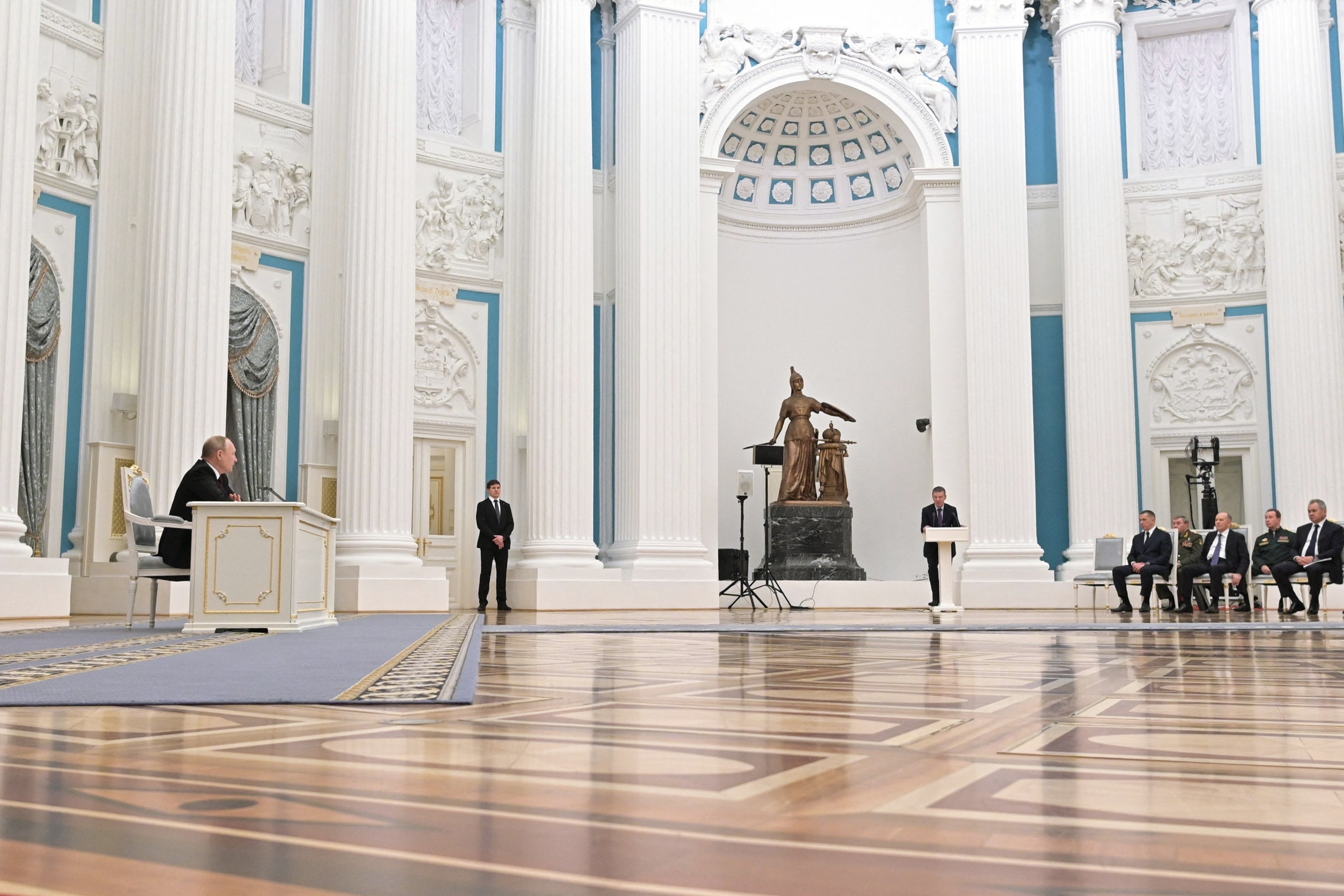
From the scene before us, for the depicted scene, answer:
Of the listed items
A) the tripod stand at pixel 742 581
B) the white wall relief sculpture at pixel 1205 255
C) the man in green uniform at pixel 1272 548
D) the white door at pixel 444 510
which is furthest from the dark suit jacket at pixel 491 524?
the white wall relief sculpture at pixel 1205 255

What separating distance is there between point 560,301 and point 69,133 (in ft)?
16.3

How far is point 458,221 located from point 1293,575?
9.27m

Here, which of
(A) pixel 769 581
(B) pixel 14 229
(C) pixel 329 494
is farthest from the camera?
(A) pixel 769 581

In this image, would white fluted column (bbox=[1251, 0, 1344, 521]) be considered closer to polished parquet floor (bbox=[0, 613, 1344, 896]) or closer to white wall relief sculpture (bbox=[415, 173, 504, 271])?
white wall relief sculpture (bbox=[415, 173, 504, 271])

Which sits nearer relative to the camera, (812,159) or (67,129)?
(67,129)

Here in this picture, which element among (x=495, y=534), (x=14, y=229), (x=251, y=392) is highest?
(x=14, y=229)

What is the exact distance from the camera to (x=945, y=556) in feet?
37.7

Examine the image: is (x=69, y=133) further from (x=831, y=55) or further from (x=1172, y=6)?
(x=1172, y=6)

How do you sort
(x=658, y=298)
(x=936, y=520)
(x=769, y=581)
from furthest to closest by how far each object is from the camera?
(x=658, y=298), (x=769, y=581), (x=936, y=520)

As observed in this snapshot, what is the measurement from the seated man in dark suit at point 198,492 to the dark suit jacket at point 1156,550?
28.6ft

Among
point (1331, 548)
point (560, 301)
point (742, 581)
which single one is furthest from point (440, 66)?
point (1331, 548)

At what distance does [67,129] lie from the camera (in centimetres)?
1058

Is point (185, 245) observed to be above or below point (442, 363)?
above

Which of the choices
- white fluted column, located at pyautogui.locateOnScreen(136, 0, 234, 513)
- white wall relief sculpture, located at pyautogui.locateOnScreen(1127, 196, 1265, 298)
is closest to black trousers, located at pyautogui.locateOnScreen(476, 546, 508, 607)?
white fluted column, located at pyautogui.locateOnScreen(136, 0, 234, 513)
